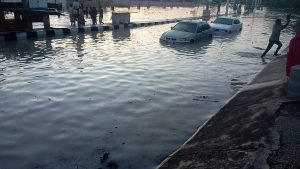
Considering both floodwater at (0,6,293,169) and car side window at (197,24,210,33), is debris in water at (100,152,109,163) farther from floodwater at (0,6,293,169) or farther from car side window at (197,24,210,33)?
car side window at (197,24,210,33)

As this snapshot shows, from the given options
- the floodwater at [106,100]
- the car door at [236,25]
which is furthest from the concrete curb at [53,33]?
the car door at [236,25]

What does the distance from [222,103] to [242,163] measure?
4.60m

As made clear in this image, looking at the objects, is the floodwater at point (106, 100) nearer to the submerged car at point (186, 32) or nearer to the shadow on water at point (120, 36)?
the submerged car at point (186, 32)

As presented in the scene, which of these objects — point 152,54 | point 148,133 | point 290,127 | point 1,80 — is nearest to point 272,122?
point 290,127

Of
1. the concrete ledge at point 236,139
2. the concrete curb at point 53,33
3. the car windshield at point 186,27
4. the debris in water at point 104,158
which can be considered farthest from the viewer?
the car windshield at point 186,27

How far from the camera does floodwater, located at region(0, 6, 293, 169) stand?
5.93 m

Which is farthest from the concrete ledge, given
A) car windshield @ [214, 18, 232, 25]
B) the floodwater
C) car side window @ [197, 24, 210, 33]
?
car windshield @ [214, 18, 232, 25]

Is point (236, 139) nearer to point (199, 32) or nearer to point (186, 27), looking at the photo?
point (186, 27)

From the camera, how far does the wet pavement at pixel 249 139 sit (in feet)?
14.7

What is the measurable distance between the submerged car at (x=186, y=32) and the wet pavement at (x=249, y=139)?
1171 cm

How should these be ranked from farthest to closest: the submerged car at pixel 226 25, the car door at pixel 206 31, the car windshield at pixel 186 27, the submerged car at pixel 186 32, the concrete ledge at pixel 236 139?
the submerged car at pixel 226 25 < the car door at pixel 206 31 < the car windshield at pixel 186 27 < the submerged car at pixel 186 32 < the concrete ledge at pixel 236 139

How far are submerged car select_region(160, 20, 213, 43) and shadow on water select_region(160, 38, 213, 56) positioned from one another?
310mm

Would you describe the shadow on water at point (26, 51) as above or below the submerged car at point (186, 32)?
below

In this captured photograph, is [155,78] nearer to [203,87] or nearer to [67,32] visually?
[203,87]
